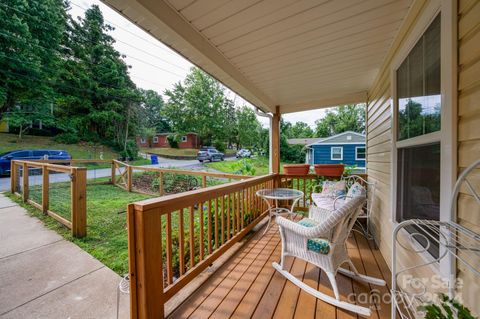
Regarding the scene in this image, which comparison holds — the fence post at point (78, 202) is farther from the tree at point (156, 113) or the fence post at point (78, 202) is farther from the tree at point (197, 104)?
the tree at point (156, 113)

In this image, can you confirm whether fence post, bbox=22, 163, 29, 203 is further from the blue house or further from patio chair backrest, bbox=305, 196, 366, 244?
the blue house

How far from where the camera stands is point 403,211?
1880 millimetres

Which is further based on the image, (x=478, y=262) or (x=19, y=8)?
(x=19, y=8)

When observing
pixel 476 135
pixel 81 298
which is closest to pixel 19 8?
pixel 81 298

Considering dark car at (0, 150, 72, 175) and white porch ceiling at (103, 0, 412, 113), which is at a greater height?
white porch ceiling at (103, 0, 412, 113)

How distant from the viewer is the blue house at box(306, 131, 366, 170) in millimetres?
12820

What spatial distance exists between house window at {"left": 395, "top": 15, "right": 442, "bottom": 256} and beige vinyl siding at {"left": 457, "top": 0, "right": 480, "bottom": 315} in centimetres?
24

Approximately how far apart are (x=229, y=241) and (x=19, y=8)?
1917 centimetres

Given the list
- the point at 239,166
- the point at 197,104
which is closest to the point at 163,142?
the point at 197,104

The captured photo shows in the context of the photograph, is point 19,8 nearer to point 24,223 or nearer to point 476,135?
point 24,223

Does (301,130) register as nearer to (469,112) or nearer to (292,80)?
(292,80)

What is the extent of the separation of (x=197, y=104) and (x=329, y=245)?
1821cm

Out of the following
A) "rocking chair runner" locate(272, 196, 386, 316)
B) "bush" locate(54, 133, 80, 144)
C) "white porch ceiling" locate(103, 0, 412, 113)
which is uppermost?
"bush" locate(54, 133, 80, 144)

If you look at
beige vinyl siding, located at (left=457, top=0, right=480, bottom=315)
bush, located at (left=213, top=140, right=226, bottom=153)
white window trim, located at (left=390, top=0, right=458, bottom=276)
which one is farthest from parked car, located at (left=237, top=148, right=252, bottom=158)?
beige vinyl siding, located at (left=457, top=0, right=480, bottom=315)
